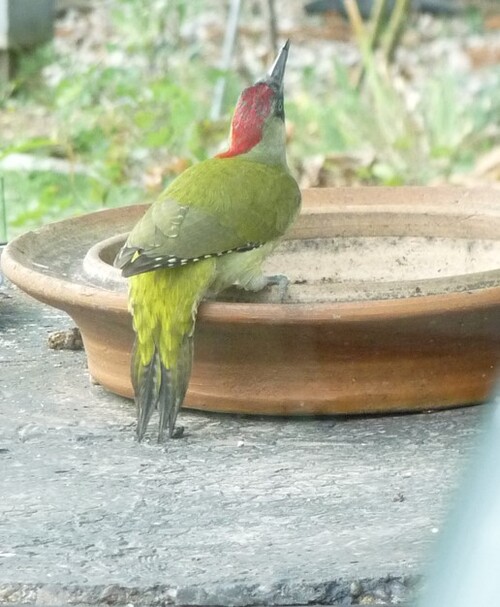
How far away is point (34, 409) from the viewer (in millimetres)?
2453

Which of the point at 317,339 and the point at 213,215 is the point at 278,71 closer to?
the point at 213,215

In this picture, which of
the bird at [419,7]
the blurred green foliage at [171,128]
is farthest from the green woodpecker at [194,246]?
the bird at [419,7]

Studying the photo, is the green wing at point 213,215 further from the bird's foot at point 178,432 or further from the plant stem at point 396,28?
the plant stem at point 396,28

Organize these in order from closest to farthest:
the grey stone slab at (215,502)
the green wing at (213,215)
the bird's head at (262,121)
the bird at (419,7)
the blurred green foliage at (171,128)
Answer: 1. the grey stone slab at (215,502)
2. the green wing at (213,215)
3. the bird's head at (262,121)
4. the blurred green foliage at (171,128)
5. the bird at (419,7)

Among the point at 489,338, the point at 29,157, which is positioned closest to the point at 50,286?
the point at 489,338

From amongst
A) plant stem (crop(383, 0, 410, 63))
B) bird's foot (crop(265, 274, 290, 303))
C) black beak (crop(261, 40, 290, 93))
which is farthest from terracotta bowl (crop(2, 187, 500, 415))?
plant stem (crop(383, 0, 410, 63))

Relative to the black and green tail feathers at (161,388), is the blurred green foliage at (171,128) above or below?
below

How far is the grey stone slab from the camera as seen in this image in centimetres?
161

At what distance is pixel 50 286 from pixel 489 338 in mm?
854

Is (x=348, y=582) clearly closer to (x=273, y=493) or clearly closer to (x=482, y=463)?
(x=273, y=493)

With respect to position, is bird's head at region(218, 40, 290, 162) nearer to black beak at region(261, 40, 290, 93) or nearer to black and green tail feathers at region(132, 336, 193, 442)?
black beak at region(261, 40, 290, 93)

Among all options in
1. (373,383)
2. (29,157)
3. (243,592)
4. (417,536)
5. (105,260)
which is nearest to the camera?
(243,592)

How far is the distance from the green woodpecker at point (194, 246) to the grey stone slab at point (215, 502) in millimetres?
134

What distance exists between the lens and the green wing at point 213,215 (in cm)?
232
